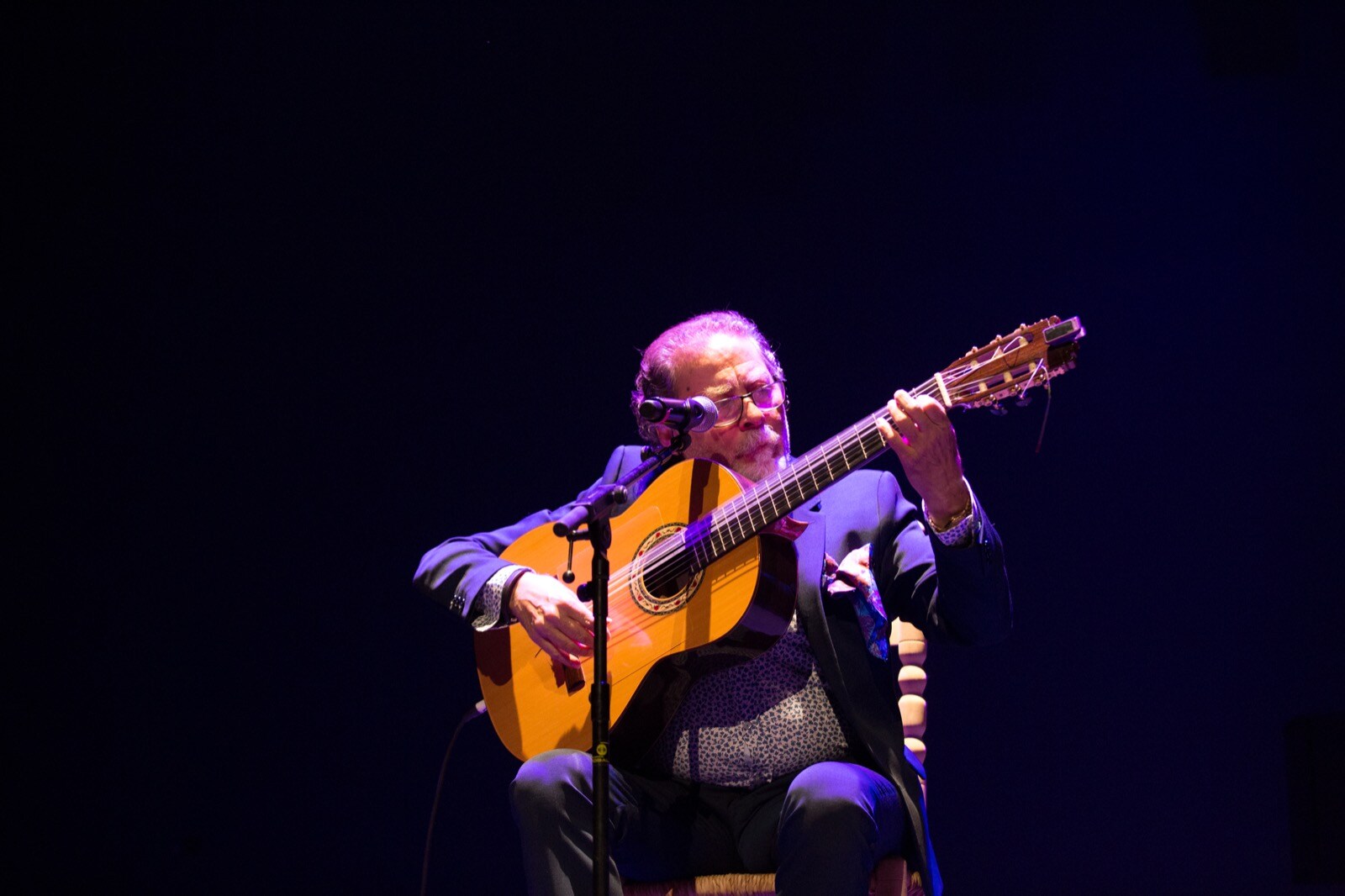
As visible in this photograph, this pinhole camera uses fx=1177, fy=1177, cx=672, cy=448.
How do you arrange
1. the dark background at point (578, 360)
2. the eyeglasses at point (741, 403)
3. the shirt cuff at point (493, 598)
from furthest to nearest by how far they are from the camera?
the dark background at point (578, 360) → the eyeglasses at point (741, 403) → the shirt cuff at point (493, 598)

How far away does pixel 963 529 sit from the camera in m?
2.16

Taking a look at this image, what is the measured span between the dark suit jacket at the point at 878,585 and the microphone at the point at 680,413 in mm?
211

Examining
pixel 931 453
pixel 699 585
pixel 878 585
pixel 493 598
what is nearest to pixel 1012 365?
pixel 931 453

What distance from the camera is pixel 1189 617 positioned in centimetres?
363

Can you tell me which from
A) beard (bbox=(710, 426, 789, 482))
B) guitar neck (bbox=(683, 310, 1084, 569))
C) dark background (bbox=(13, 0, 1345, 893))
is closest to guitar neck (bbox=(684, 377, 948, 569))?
guitar neck (bbox=(683, 310, 1084, 569))

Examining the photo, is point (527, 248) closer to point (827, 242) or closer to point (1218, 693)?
point (827, 242)

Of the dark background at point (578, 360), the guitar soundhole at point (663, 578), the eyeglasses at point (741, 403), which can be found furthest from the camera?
the dark background at point (578, 360)

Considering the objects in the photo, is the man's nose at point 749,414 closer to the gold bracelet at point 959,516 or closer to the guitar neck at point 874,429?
the guitar neck at point 874,429

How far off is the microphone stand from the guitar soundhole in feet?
0.97

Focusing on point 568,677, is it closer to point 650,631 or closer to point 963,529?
point 650,631

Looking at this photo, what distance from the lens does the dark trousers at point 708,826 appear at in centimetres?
200

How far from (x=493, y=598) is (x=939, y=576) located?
93cm

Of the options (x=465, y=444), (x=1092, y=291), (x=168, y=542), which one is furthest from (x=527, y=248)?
(x=1092, y=291)

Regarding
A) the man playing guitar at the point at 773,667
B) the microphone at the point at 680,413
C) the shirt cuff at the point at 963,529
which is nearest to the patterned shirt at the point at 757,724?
the man playing guitar at the point at 773,667
